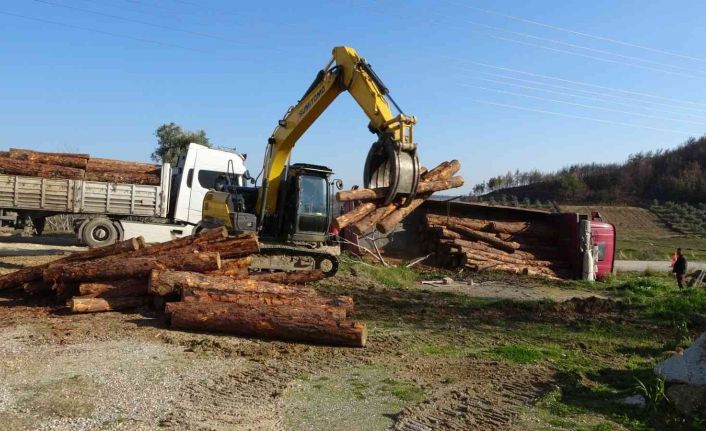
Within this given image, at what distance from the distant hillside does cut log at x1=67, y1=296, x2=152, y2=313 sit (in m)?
41.4

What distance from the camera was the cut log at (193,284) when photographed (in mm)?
8805

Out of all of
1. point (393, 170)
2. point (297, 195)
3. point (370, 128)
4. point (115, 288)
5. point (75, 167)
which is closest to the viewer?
point (115, 288)

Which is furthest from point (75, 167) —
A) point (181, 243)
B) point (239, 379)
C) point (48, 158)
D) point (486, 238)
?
point (239, 379)

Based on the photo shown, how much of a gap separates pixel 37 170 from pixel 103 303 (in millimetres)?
10396

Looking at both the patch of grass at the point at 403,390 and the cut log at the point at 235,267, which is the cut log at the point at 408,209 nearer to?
the cut log at the point at 235,267

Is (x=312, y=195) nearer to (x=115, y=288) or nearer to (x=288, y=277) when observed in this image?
(x=288, y=277)

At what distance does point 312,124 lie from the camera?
13.2 metres

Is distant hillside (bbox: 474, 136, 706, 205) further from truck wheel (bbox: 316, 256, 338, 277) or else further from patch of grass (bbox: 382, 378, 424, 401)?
patch of grass (bbox: 382, 378, 424, 401)

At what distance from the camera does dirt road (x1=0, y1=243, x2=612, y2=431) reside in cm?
505

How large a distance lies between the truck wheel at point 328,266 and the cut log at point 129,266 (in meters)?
4.21

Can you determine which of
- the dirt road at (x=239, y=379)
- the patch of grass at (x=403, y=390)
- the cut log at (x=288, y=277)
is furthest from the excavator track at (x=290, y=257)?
the patch of grass at (x=403, y=390)

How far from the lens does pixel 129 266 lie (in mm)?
9352

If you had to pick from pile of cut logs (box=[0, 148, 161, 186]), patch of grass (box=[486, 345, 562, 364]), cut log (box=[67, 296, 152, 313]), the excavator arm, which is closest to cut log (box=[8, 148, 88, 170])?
pile of cut logs (box=[0, 148, 161, 186])

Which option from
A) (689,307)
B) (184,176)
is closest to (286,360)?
(689,307)
